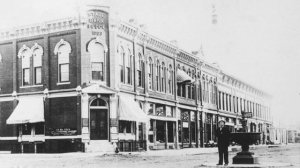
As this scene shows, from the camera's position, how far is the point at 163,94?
36.8m

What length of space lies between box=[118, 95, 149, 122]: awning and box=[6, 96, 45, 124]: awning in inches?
193

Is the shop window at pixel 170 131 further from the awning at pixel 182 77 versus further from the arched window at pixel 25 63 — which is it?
the arched window at pixel 25 63

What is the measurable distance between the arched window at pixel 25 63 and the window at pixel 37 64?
0.52 meters

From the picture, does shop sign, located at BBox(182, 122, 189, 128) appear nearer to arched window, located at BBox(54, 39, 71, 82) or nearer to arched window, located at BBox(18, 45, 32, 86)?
arched window, located at BBox(54, 39, 71, 82)

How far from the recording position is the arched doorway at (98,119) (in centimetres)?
2802

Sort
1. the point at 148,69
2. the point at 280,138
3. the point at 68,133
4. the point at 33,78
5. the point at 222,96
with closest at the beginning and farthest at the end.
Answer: the point at 68,133, the point at 33,78, the point at 148,69, the point at 222,96, the point at 280,138

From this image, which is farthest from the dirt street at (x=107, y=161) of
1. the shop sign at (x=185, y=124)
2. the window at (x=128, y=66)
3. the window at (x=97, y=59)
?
the shop sign at (x=185, y=124)

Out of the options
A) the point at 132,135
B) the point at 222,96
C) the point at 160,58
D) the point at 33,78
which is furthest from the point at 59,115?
the point at 222,96

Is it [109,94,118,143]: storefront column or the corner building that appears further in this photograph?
[109,94,118,143]: storefront column

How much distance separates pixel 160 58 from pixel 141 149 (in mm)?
8238

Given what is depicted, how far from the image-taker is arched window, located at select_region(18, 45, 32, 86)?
30.4m

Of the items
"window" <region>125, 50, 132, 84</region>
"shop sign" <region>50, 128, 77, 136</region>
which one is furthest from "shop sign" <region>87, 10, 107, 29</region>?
"shop sign" <region>50, 128, 77, 136</region>

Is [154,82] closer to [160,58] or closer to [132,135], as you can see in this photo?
[160,58]

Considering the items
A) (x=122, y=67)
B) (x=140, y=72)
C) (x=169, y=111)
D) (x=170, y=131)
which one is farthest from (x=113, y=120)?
(x=170, y=131)
